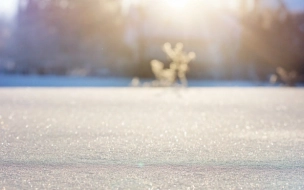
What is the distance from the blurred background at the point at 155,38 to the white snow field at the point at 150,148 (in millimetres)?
15788

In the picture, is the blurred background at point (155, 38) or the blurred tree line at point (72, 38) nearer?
the blurred background at point (155, 38)

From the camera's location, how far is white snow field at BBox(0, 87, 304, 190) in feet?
12.4

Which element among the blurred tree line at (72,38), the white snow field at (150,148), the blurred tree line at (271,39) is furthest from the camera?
the blurred tree line at (72,38)

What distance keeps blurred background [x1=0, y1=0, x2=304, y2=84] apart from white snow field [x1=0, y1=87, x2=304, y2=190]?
15788 millimetres

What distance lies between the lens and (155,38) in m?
29.7

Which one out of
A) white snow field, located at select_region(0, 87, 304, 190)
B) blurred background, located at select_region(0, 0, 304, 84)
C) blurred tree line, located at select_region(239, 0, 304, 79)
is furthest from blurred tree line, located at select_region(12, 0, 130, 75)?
white snow field, located at select_region(0, 87, 304, 190)

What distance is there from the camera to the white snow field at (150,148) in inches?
149

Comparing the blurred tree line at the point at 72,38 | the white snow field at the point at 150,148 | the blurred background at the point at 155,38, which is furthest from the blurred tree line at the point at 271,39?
the white snow field at the point at 150,148

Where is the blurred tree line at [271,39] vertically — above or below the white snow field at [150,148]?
above

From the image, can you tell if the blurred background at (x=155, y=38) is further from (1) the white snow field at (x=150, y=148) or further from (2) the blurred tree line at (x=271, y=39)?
(1) the white snow field at (x=150, y=148)

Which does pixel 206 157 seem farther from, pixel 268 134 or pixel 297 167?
pixel 268 134

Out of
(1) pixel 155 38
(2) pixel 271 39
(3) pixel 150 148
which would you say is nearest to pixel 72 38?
(1) pixel 155 38

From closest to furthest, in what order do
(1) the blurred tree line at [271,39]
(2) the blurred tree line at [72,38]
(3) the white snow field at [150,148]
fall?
(3) the white snow field at [150,148] → (1) the blurred tree line at [271,39] → (2) the blurred tree line at [72,38]

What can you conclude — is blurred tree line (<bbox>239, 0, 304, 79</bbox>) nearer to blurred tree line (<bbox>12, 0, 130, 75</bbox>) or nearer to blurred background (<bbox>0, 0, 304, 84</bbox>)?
blurred background (<bbox>0, 0, 304, 84</bbox>)
